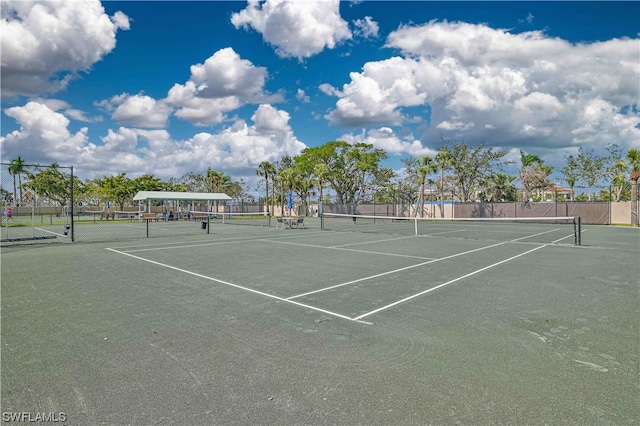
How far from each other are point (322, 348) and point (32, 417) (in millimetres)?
2585

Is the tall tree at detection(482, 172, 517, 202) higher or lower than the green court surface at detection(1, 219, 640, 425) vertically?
higher

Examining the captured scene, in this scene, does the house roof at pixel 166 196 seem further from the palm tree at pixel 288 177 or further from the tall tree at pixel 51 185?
the tall tree at pixel 51 185

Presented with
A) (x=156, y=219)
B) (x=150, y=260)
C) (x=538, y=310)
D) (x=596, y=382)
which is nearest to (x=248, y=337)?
(x=596, y=382)

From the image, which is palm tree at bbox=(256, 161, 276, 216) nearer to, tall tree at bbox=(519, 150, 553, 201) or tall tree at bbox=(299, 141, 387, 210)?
tall tree at bbox=(299, 141, 387, 210)

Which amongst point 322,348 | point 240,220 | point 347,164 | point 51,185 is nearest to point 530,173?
point 347,164

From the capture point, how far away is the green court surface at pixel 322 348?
2992 millimetres

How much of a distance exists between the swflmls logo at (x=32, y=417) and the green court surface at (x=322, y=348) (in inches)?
1.7

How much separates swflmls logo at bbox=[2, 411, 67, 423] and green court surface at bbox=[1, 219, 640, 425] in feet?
0.14

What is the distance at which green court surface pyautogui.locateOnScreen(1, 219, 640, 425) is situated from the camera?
2.99 m

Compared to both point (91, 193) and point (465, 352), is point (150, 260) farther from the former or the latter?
point (91, 193)

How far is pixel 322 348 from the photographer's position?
4.24 meters

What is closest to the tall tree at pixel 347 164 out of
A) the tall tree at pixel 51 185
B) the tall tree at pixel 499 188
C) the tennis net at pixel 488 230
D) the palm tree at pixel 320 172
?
the palm tree at pixel 320 172

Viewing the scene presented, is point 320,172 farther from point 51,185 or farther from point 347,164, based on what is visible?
point 51,185

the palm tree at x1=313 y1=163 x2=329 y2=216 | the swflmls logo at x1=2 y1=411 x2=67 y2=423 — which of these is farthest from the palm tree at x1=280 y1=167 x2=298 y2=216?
the swflmls logo at x1=2 y1=411 x2=67 y2=423
